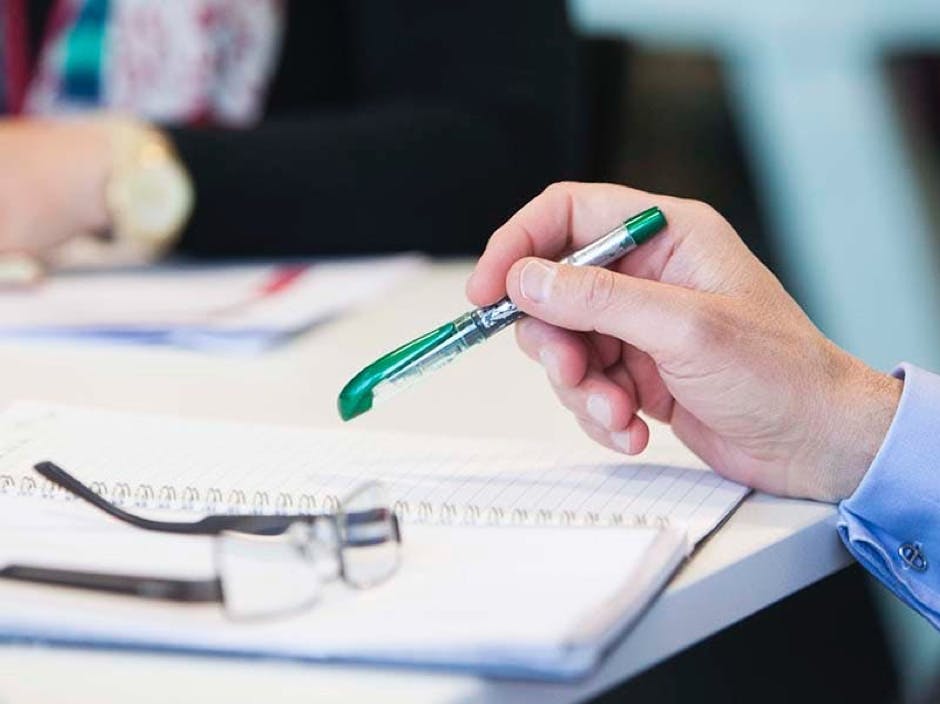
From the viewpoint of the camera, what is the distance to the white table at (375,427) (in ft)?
1.82

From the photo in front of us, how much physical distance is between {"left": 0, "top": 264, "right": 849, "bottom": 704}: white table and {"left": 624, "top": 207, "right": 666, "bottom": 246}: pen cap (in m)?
0.13

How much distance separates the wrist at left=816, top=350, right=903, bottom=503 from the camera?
0.75 m

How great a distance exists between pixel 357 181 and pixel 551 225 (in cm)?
60

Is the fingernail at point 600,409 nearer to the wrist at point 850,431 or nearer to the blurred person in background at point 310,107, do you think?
the wrist at point 850,431

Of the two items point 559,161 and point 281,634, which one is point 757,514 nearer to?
point 281,634

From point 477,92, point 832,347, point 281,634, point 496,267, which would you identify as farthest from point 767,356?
point 477,92

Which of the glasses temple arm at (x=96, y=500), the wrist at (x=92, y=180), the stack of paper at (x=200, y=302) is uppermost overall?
the glasses temple arm at (x=96, y=500)

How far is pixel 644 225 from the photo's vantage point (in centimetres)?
78

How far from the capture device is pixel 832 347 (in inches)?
30.2

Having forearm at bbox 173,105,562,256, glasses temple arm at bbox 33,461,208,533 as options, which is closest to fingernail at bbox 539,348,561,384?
glasses temple arm at bbox 33,461,208,533

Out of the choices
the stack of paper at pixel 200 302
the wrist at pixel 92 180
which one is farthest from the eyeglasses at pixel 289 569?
the wrist at pixel 92 180

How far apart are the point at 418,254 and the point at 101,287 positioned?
0.32 metres

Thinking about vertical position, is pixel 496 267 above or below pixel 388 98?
above

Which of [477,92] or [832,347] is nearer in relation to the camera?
[832,347]
